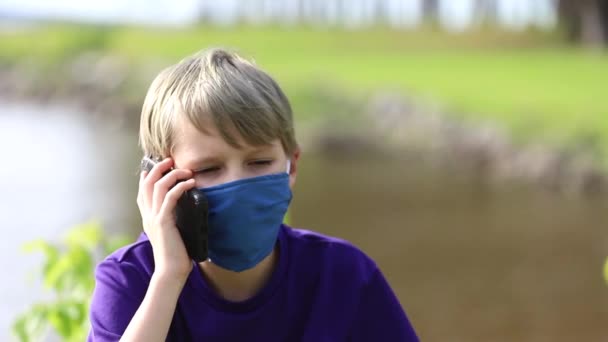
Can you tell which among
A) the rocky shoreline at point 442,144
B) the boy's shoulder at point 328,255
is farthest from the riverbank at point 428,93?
the boy's shoulder at point 328,255

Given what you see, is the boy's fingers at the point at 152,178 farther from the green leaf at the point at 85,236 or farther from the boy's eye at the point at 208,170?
the green leaf at the point at 85,236

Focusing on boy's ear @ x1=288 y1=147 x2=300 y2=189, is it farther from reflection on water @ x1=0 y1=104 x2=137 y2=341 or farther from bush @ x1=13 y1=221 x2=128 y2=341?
reflection on water @ x1=0 y1=104 x2=137 y2=341

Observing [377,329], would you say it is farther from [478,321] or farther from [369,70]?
[369,70]

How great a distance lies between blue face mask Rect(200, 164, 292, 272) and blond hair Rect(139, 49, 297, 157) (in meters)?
0.10

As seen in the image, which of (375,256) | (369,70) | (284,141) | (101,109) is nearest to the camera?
(284,141)

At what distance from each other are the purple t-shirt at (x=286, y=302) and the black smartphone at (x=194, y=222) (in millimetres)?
136

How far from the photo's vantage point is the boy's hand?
2.32 metres

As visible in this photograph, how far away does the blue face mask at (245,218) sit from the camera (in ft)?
7.67

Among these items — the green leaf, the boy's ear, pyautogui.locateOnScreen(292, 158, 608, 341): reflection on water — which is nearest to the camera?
the boy's ear

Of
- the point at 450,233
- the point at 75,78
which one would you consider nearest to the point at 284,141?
the point at 450,233

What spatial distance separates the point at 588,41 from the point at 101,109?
1328 cm

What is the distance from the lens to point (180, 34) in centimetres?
3650

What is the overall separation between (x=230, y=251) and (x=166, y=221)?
17 centimetres

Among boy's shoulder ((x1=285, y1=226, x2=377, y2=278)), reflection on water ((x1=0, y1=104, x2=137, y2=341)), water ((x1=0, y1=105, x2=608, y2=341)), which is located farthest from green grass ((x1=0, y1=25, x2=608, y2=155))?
boy's shoulder ((x1=285, y1=226, x2=377, y2=278))
